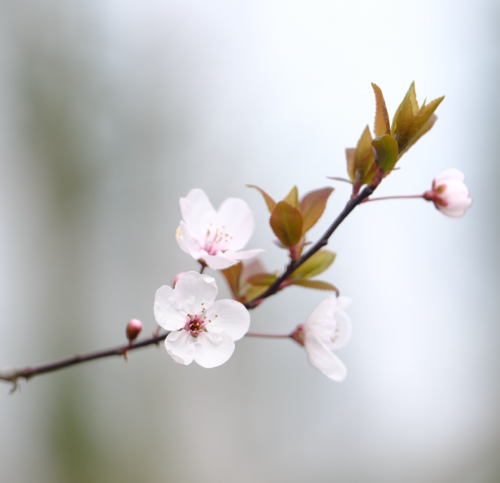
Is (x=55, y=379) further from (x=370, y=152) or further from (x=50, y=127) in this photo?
(x=370, y=152)

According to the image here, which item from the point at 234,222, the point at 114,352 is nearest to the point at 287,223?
the point at 234,222

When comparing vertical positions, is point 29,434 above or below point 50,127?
below

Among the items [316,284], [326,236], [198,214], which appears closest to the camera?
[326,236]

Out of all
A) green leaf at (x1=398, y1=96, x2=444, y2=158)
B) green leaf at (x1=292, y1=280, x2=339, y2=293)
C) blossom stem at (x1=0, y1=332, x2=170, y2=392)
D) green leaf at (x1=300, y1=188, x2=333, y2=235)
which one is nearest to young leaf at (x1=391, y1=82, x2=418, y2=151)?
green leaf at (x1=398, y1=96, x2=444, y2=158)

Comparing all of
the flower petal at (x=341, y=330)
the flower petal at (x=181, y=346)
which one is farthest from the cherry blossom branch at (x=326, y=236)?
the flower petal at (x=341, y=330)

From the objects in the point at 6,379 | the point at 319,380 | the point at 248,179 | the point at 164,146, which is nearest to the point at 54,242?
the point at 164,146

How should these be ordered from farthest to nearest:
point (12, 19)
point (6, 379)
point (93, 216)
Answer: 1. point (93, 216)
2. point (12, 19)
3. point (6, 379)

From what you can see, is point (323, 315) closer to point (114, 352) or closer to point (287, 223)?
point (287, 223)
